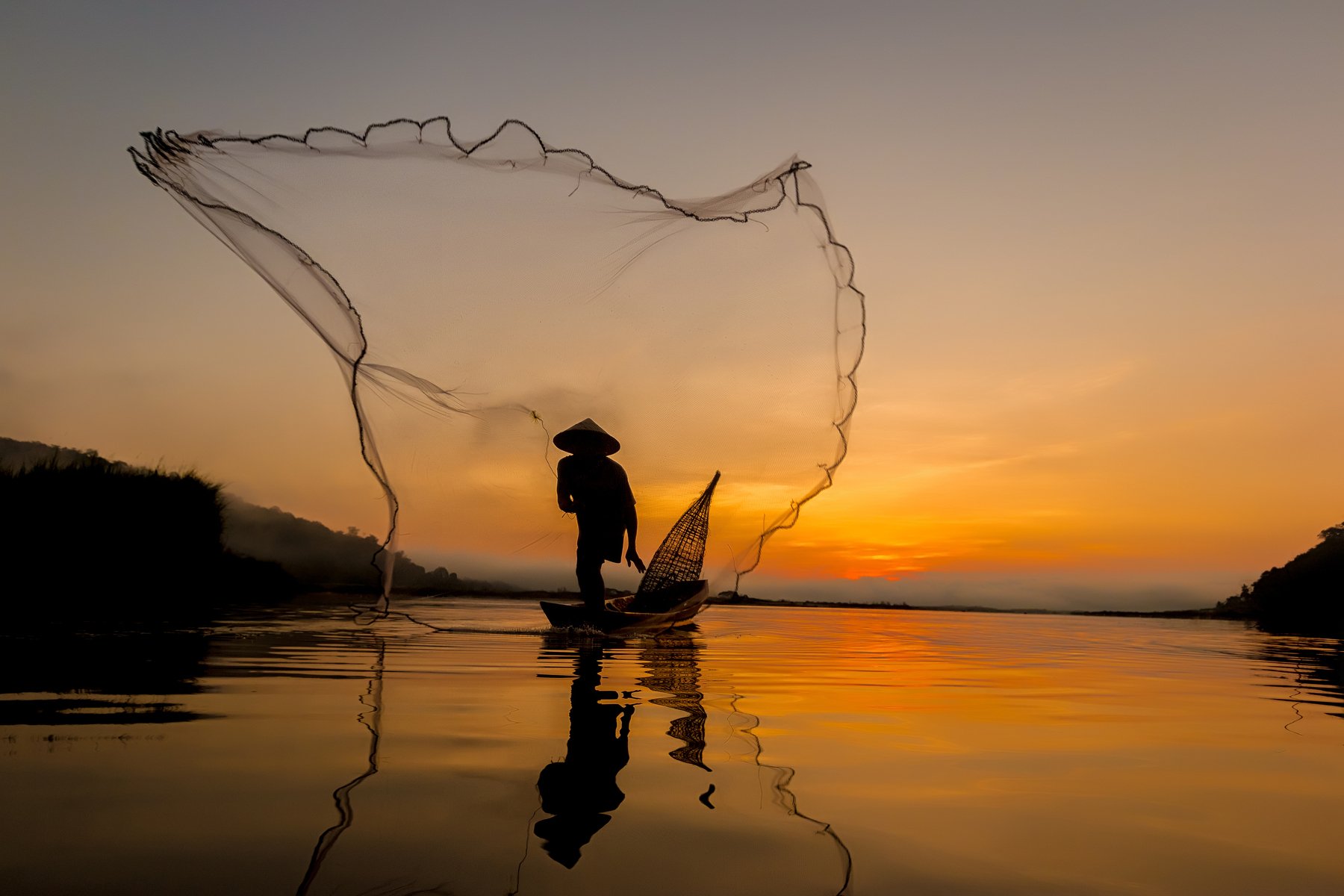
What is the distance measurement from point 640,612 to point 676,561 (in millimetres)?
1440

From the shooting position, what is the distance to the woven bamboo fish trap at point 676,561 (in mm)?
16109

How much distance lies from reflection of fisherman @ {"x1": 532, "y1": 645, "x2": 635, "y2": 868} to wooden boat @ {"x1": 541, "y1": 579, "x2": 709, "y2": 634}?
8083 millimetres

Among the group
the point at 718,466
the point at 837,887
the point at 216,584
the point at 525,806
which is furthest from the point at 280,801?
the point at 216,584

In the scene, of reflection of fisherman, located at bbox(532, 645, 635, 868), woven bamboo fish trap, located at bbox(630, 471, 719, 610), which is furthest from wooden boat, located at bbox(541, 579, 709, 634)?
reflection of fisherman, located at bbox(532, 645, 635, 868)

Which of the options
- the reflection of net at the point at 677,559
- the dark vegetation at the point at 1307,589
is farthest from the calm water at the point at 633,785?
the dark vegetation at the point at 1307,589

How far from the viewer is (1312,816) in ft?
11.5

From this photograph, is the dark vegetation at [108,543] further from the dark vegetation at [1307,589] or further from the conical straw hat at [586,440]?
the dark vegetation at [1307,589]

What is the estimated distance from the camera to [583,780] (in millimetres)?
3594

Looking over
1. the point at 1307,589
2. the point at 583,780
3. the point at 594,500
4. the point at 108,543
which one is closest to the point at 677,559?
the point at 594,500

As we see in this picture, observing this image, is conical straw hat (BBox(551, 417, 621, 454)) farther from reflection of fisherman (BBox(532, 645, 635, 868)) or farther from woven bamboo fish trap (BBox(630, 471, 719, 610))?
reflection of fisherman (BBox(532, 645, 635, 868))

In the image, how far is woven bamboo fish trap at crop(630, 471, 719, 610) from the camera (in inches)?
634

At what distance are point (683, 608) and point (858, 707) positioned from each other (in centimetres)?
971

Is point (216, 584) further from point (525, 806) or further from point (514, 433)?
point (525, 806)

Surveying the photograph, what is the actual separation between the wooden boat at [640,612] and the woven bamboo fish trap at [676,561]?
105mm
